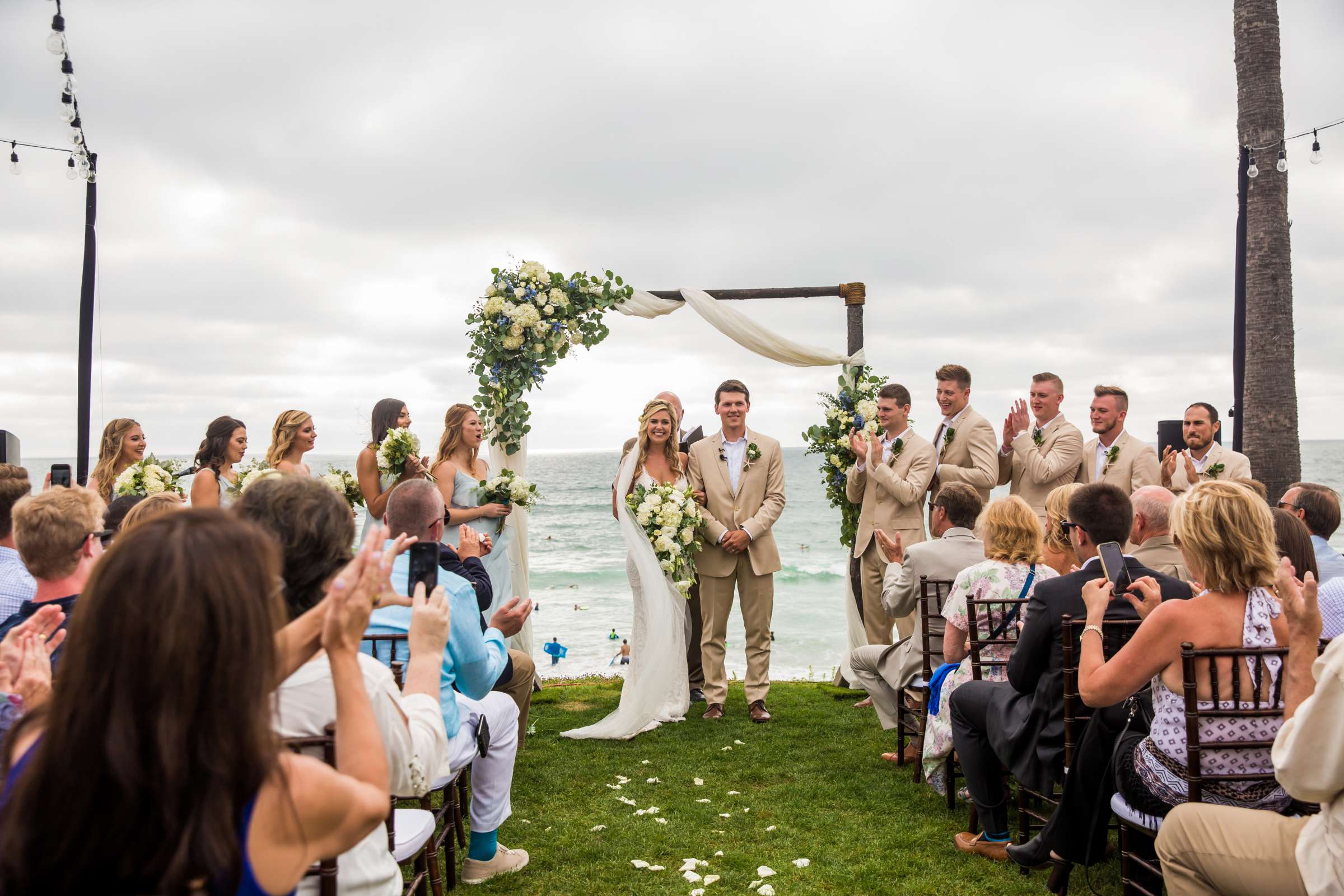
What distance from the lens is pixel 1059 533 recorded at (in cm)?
415

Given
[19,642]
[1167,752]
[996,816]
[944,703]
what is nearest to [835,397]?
[944,703]

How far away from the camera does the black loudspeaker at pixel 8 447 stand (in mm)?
7859

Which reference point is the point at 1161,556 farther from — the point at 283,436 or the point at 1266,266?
the point at 283,436

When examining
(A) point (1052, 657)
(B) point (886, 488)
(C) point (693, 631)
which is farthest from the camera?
(C) point (693, 631)

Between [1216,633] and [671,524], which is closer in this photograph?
[1216,633]

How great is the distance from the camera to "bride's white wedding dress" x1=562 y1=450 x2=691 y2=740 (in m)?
6.61

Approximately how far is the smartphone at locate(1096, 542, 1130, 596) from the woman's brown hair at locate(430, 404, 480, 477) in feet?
15.2

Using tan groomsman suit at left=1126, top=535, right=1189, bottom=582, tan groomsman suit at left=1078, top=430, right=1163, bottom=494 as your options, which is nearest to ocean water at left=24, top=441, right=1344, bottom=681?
tan groomsman suit at left=1078, top=430, right=1163, bottom=494

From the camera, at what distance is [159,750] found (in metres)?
1.37

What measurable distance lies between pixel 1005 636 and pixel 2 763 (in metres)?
3.92

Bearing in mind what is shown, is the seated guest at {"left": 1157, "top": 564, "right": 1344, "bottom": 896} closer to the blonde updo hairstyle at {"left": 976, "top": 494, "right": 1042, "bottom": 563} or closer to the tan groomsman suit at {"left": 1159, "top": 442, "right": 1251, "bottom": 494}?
the blonde updo hairstyle at {"left": 976, "top": 494, "right": 1042, "bottom": 563}

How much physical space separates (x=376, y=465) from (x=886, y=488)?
3741mm

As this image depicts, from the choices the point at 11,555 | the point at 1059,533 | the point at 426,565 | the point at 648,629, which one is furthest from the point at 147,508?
the point at 648,629

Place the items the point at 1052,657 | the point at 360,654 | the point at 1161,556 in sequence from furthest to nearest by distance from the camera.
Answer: the point at 1161,556 < the point at 1052,657 < the point at 360,654
